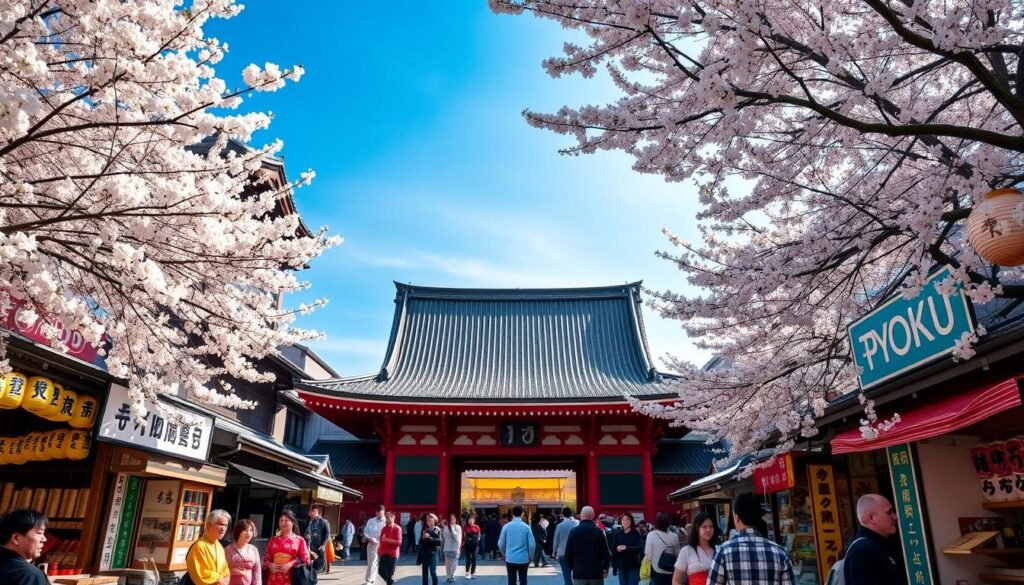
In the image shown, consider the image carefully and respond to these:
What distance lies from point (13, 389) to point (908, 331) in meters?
9.29

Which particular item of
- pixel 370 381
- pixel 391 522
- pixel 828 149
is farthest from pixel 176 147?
pixel 370 381

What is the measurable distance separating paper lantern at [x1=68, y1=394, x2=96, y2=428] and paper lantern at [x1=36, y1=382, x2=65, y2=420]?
0.27 meters

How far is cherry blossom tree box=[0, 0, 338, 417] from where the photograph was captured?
419cm

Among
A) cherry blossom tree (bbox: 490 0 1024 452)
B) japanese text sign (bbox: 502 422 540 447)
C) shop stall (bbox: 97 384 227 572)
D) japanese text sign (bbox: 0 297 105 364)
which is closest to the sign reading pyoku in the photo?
cherry blossom tree (bbox: 490 0 1024 452)

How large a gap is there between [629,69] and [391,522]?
840 centimetres

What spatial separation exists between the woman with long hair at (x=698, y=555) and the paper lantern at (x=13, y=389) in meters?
7.02

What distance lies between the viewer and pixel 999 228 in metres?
3.89

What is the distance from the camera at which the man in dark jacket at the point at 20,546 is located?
322 centimetres

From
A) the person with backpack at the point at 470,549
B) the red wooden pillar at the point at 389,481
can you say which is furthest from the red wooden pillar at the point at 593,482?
the red wooden pillar at the point at 389,481

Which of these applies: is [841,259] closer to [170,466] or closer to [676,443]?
[170,466]

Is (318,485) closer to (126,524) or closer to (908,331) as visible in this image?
(126,524)

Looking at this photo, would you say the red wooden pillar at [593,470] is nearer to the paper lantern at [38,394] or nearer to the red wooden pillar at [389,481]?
the red wooden pillar at [389,481]

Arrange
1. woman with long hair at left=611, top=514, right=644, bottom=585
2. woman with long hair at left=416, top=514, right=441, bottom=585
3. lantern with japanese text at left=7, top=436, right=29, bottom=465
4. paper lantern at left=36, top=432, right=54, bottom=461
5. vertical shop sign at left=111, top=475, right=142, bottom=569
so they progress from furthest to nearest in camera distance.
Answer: woman with long hair at left=416, top=514, right=441, bottom=585 → woman with long hair at left=611, top=514, right=644, bottom=585 → vertical shop sign at left=111, top=475, right=142, bottom=569 → lantern with japanese text at left=7, top=436, right=29, bottom=465 → paper lantern at left=36, top=432, right=54, bottom=461

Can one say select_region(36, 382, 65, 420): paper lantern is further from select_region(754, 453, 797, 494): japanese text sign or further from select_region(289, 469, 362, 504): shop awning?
select_region(754, 453, 797, 494): japanese text sign
